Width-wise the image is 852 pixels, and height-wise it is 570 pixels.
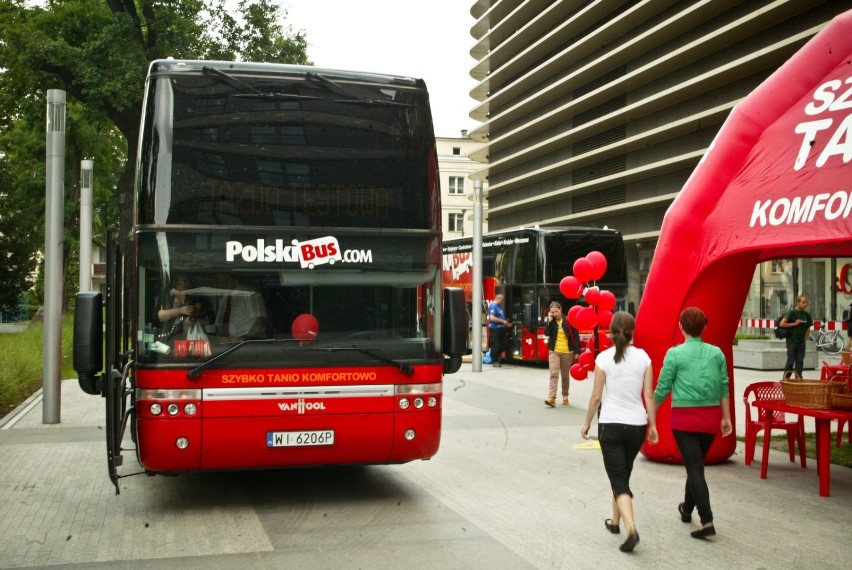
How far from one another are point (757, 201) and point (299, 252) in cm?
409

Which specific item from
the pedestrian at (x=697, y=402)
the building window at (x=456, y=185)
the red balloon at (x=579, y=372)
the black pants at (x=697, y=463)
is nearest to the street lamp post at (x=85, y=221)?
the red balloon at (x=579, y=372)

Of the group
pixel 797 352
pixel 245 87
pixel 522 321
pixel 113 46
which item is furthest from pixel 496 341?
pixel 245 87

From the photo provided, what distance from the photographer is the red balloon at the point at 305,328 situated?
8.02m

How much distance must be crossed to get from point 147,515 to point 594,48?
178 feet

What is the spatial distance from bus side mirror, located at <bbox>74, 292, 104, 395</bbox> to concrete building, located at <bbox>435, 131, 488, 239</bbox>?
87.0 m

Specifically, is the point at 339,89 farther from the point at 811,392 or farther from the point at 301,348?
the point at 811,392

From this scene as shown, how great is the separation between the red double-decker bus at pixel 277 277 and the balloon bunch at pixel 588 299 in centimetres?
646

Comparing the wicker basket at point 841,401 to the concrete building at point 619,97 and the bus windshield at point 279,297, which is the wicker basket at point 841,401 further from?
the concrete building at point 619,97

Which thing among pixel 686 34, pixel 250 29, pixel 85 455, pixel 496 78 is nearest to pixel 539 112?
pixel 496 78

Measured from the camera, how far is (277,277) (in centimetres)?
802

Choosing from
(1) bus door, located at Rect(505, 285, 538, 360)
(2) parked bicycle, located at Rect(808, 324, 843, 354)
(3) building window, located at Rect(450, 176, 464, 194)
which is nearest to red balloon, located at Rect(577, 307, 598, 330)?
(1) bus door, located at Rect(505, 285, 538, 360)

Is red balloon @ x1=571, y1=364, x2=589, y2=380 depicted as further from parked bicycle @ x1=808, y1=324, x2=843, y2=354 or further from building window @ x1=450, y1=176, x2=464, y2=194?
building window @ x1=450, y1=176, x2=464, y2=194

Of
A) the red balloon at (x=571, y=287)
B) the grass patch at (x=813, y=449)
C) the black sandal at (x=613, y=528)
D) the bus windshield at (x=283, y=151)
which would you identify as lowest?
the grass patch at (x=813, y=449)

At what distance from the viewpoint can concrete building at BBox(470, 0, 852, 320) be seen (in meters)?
43.6
